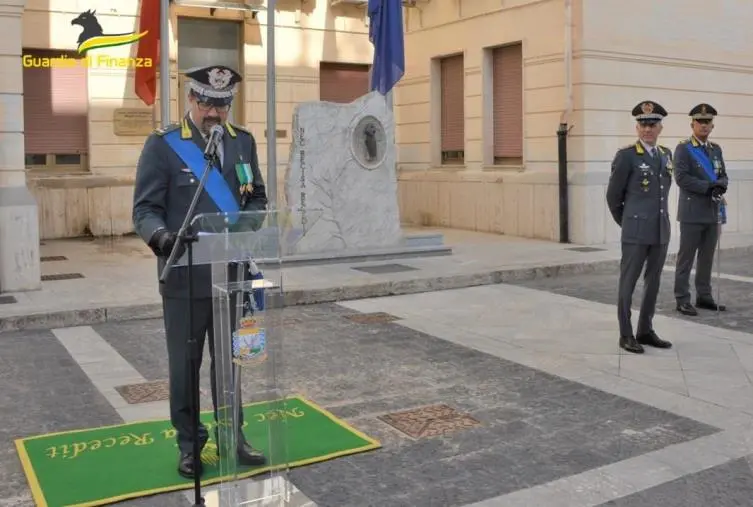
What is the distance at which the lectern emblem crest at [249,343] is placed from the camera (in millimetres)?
3850

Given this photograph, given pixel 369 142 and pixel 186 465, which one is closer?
pixel 186 465

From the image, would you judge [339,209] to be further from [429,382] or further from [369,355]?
[429,382]

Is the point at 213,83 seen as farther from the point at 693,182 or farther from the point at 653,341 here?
the point at 693,182

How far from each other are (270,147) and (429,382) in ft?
25.6

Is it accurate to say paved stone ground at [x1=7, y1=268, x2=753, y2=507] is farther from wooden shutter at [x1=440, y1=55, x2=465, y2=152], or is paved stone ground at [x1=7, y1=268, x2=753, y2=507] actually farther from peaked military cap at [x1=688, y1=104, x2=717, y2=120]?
wooden shutter at [x1=440, y1=55, x2=465, y2=152]

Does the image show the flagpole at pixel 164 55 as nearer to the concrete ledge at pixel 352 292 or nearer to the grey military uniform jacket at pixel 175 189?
the concrete ledge at pixel 352 292

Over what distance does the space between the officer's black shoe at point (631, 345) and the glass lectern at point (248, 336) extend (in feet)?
12.8

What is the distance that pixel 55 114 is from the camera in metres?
15.6

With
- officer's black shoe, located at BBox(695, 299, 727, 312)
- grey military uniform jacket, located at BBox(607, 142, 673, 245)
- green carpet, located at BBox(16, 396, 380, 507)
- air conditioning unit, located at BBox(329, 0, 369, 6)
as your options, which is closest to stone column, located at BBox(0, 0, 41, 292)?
green carpet, located at BBox(16, 396, 380, 507)

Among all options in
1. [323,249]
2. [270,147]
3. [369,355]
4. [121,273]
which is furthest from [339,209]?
[369,355]

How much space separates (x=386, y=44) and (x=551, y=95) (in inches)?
121

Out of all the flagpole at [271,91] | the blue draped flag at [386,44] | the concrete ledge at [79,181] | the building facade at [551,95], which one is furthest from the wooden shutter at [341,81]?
the flagpole at [271,91]

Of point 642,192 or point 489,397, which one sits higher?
point 642,192

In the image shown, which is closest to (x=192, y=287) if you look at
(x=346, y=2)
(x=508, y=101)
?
(x=508, y=101)
